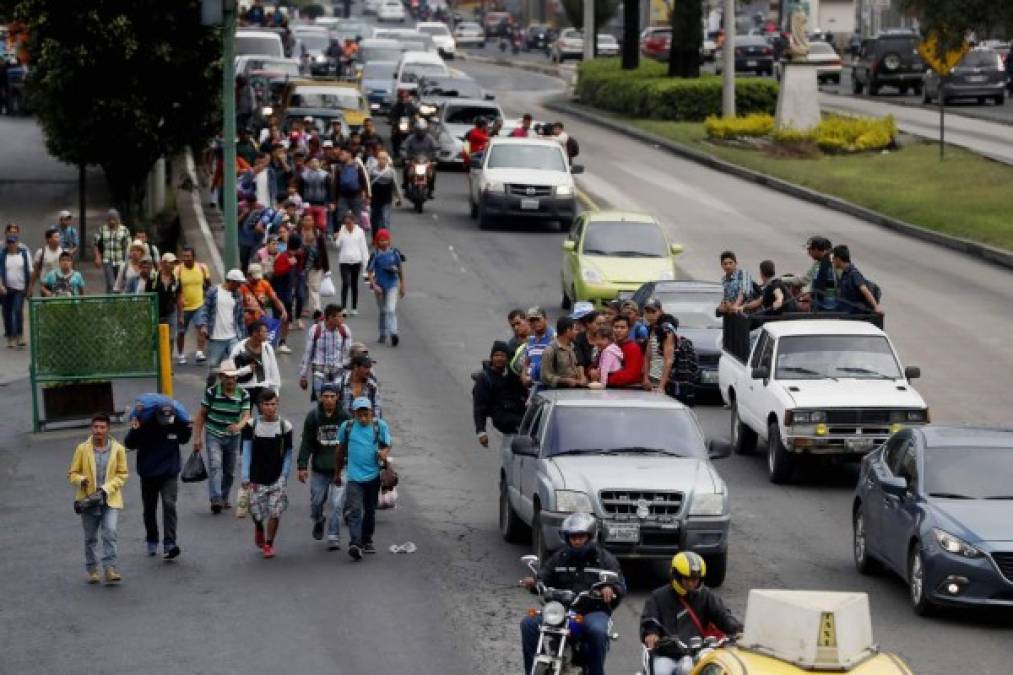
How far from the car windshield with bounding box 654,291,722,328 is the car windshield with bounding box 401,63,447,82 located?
35.3 metres

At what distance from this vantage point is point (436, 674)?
1512cm

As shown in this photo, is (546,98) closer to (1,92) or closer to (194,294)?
(1,92)

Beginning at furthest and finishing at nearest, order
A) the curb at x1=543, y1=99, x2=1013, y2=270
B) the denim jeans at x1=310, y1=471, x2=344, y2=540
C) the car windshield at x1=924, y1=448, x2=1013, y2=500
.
→ the curb at x1=543, y1=99, x2=1013, y2=270
the denim jeans at x1=310, y1=471, x2=344, y2=540
the car windshield at x1=924, y1=448, x2=1013, y2=500

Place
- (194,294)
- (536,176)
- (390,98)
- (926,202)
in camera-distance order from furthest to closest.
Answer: (390,98), (926,202), (536,176), (194,294)

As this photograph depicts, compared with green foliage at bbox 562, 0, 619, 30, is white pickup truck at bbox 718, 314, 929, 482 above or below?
below

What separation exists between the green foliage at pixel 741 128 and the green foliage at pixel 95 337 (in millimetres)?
33041

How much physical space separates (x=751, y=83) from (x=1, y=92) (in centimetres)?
2204

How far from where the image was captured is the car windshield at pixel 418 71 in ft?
212

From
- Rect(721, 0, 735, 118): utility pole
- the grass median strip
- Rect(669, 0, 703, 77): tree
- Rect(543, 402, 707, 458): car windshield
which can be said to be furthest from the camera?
Rect(669, 0, 703, 77): tree

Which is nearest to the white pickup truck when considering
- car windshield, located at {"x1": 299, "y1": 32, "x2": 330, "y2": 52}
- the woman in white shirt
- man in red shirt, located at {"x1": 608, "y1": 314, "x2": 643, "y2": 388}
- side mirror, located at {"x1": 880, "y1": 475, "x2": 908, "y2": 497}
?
man in red shirt, located at {"x1": 608, "y1": 314, "x2": 643, "y2": 388}

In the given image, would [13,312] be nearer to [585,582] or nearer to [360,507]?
[360,507]

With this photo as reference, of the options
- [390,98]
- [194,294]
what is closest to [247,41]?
[390,98]

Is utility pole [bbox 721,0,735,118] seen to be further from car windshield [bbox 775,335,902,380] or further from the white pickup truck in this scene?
car windshield [bbox 775,335,902,380]

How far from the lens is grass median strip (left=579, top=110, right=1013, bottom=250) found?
42.7 m
